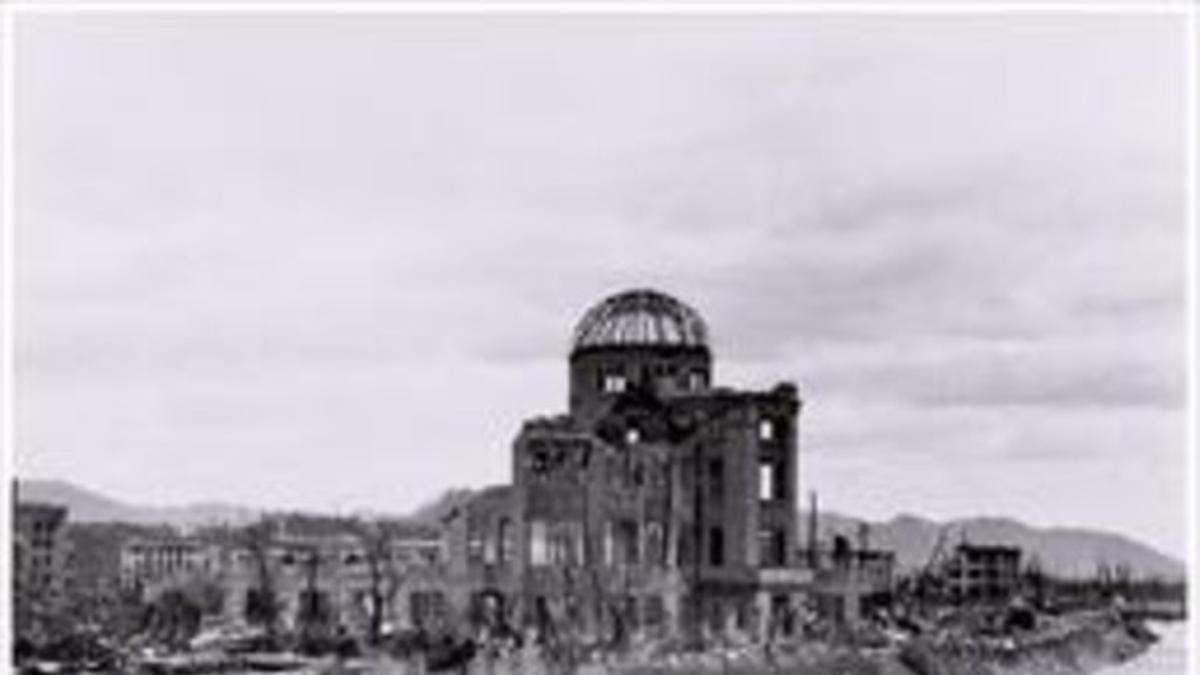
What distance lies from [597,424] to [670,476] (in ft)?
3.51

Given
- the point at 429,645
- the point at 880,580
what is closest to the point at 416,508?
the point at 429,645

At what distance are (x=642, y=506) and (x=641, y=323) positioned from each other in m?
1.50

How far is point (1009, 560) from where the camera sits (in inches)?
348

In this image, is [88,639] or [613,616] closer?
[88,639]

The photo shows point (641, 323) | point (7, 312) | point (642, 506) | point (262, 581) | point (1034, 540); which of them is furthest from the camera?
point (642, 506)

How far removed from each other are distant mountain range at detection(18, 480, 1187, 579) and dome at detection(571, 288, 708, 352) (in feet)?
2.81

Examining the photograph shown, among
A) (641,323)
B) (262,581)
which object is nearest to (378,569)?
(262,581)

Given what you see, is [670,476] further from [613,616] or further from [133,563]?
[133,563]

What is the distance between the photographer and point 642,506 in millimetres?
10078

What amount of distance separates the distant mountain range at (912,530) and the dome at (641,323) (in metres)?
0.85

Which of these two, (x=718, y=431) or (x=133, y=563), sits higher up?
(x=718, y=431)

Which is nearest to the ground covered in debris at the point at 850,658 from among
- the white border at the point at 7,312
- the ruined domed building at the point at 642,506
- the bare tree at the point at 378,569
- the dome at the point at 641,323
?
the ruined domed building at the point at 642,506

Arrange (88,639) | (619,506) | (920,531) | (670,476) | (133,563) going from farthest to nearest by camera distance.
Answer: (670,476) < (619,506) < (920,531) < (133,563) < (88,639)

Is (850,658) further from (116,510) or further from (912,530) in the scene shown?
(116,510)
